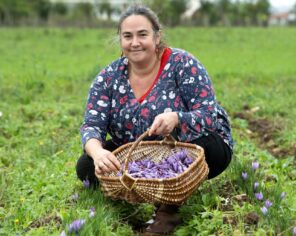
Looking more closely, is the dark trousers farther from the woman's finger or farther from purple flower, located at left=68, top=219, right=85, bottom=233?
purple flower, located at left=68, top=219, right=85, bottom=233

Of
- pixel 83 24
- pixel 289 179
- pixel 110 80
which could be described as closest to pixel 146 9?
pixel 110 80

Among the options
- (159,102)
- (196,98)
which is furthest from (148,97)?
(196,98)

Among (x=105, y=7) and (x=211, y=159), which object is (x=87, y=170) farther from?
(x=105, y=7)

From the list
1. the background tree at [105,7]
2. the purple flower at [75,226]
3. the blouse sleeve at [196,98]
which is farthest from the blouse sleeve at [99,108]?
the background tree at [105,7]

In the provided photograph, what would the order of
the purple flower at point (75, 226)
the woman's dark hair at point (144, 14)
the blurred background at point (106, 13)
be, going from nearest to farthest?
the purple flower at point (75, 226), the woman's dark hair at point (144, 14), the blurred background at point (106, 13)

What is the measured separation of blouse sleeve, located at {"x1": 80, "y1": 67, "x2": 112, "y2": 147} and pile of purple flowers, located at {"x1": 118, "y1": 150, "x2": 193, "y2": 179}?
38 cm

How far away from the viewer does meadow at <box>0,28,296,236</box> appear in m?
3.41

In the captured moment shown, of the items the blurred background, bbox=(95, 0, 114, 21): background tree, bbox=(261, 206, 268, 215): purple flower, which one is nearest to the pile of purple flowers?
bbox=(261, 206, 268, 215): purple flower

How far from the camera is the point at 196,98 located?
4.05 meters

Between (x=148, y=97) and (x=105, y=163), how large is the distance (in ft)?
2.29

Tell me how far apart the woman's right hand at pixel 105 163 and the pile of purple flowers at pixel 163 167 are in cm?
18

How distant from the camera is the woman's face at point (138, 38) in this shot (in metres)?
4.04

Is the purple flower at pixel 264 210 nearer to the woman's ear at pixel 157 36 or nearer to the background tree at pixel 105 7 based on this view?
the woman's ear at pixel 157 36

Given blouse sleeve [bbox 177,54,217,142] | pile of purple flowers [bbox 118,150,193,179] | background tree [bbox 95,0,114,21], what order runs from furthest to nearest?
background tree [bbox 95,0,114,21] < blouse sleeve [bbox 177,54,217,142] < pile of purple flowers [bbox 118,150,193,179]
